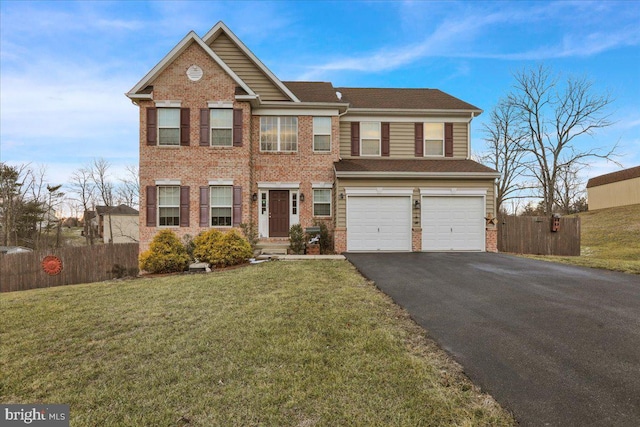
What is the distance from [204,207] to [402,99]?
11.3 meters

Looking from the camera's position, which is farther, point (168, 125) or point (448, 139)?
point (448, 139)

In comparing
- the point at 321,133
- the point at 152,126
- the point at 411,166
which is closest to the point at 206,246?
the point at 152,126

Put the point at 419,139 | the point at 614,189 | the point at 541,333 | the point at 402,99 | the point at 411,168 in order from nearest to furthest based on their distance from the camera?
the point at 541,333, the point at 411,168, the point at 419,139, the point at 402,99, the point at 614,189

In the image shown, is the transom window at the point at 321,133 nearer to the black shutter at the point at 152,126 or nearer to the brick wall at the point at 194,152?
the brick wall at the point at 194,152

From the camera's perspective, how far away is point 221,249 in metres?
11.0

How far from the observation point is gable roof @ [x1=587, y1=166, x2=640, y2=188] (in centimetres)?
3269

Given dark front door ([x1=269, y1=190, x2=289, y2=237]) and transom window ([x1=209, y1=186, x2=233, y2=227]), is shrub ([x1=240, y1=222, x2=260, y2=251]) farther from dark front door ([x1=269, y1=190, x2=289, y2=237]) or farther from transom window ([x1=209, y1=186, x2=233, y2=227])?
dark front door ([x1=269, y1=190, x2=289, y2=237])

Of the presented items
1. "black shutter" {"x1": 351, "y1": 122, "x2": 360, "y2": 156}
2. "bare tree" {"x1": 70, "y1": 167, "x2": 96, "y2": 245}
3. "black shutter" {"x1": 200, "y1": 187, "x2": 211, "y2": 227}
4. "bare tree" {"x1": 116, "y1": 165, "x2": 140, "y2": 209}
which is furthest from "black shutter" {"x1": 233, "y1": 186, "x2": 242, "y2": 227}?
"bare tree" {"x1": 70, "y1": 167, "x2": 96, "y2": 245}

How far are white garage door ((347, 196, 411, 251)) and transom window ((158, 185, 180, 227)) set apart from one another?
7359 millimetres

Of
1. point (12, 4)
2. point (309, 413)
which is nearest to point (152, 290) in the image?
point (309, 413)

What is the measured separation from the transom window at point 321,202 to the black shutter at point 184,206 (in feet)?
18.0

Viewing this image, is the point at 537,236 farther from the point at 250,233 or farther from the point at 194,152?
the point at 194,152

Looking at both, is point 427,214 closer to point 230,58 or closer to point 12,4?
Result: point 230,58

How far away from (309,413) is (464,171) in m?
13.1
